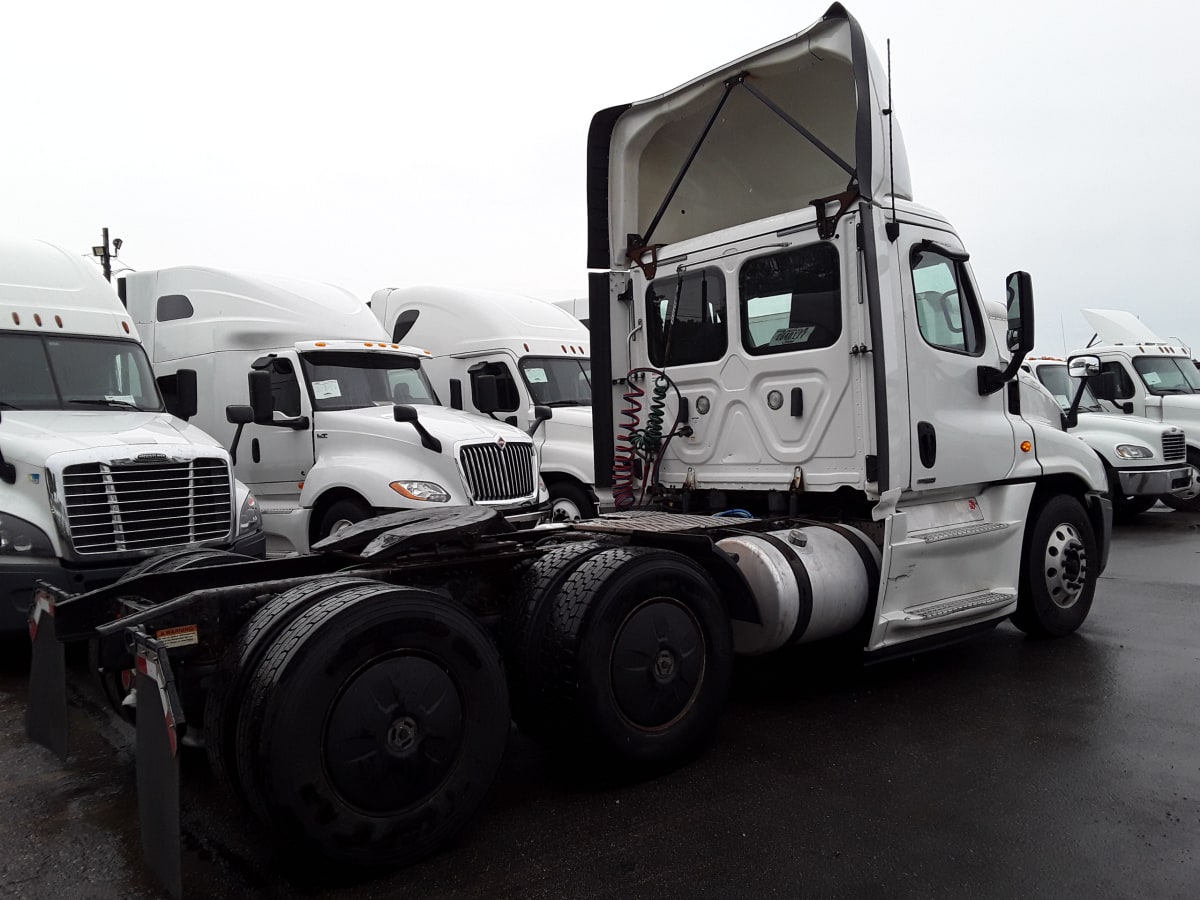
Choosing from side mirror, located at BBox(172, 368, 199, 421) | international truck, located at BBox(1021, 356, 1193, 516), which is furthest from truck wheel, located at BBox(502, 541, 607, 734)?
international truck, located at BBox(1021, 356, 1193, 516)

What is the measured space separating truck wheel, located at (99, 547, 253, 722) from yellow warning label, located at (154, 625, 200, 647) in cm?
46

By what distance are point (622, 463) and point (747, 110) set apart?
257 centimetres

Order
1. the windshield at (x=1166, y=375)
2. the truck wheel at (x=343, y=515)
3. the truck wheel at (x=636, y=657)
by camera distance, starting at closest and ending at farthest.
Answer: the truck wheel at (x=636, y=657) < the truck wheel at (x=343, y=515) < the windshield at (x=1166, y=375)

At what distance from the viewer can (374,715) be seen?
10.4 ft

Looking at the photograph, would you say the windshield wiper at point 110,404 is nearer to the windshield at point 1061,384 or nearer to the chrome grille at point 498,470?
the chrome grille at point 498,470

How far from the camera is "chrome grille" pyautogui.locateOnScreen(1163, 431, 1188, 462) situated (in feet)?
40.9

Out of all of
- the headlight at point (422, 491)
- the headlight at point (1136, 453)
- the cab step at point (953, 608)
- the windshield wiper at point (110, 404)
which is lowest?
the cab step at point (953, 608)

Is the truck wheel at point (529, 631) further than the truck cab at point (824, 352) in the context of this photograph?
No

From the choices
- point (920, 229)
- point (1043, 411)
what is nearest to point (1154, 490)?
point (1043, 411)

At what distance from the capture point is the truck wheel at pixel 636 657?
383 cm

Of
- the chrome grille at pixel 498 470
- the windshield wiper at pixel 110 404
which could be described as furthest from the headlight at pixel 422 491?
the windshield wiper at pixel 110 404

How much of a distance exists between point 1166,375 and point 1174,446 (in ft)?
8.59

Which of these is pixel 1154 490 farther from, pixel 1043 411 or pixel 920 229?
pixel 920 229

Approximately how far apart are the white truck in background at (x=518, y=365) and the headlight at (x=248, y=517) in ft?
11.8
